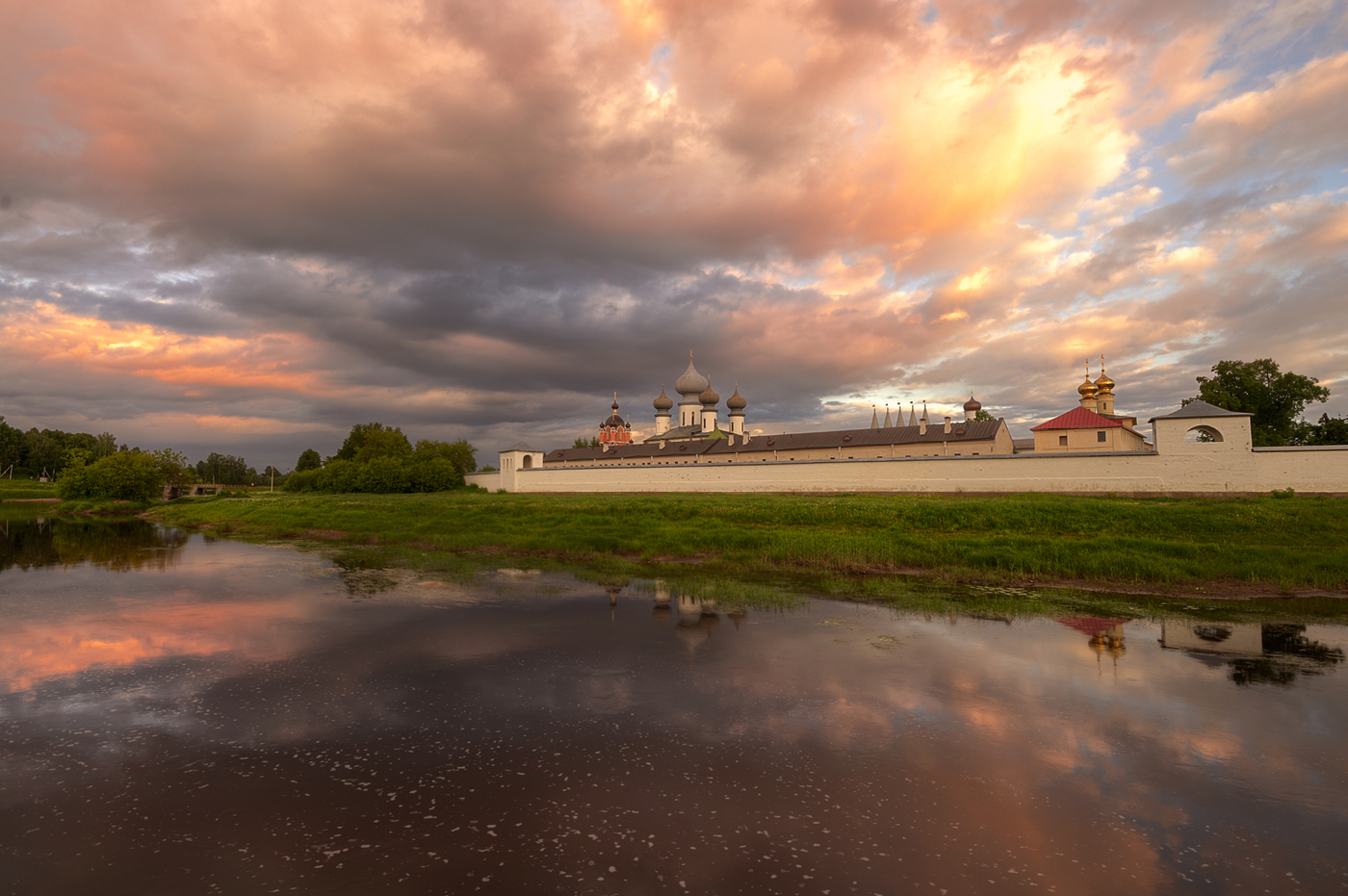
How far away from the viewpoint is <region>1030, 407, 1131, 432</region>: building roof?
1501 inches

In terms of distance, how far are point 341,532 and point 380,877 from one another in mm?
28599

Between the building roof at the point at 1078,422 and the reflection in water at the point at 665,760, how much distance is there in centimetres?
3133

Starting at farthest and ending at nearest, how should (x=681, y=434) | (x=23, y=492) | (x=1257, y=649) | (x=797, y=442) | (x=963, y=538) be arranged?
(x=681, y=434) < (x=23, y=492) < (x=797, y=442) < (x=963, y=538) < (x=1257, y=649)

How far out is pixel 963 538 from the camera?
1875cm

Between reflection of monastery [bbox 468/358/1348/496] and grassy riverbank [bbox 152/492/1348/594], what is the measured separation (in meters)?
2.55

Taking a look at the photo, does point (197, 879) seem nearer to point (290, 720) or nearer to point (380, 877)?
point (380, 877)

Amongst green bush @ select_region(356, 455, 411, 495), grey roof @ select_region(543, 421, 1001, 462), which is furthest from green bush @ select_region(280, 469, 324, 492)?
grey roof @ select_region(543, 421, 1001, 462)

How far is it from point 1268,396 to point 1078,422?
19.7 meters

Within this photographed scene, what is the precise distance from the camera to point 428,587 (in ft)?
50.9

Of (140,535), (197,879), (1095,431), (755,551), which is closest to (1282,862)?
(197,879)

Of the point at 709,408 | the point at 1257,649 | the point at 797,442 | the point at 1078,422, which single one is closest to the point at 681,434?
the point at 709,408

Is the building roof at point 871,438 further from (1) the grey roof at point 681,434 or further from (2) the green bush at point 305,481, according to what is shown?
(2) the green bush at point 305,481

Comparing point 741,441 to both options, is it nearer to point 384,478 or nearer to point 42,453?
point 384,478

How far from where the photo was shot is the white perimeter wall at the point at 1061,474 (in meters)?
23.2
